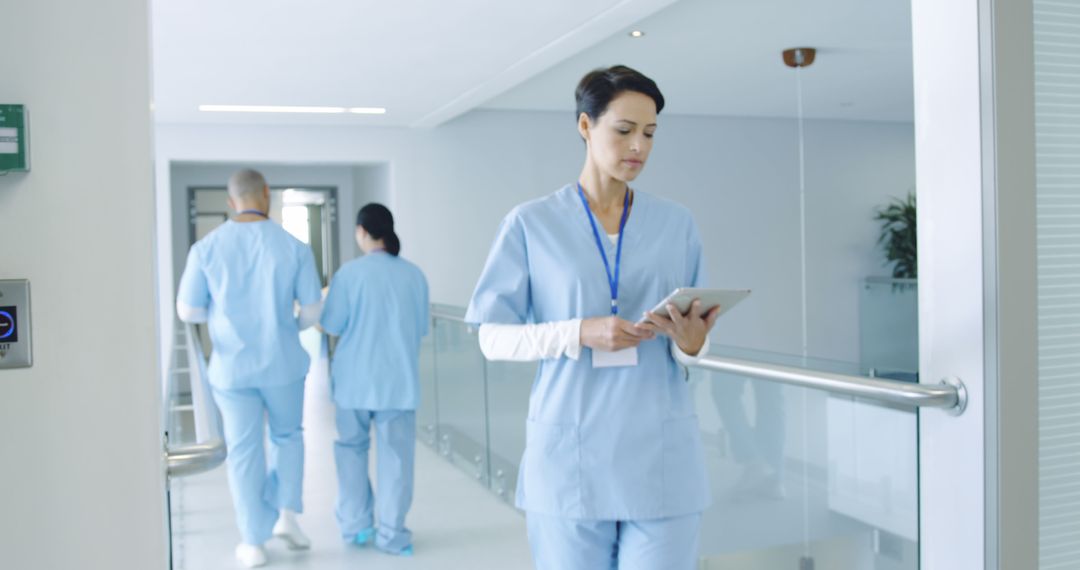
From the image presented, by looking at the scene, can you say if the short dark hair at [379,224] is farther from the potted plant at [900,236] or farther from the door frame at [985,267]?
the potted plant at [900,236]

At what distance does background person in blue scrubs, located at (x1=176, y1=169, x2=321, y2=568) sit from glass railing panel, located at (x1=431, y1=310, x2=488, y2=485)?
1713 millimetres

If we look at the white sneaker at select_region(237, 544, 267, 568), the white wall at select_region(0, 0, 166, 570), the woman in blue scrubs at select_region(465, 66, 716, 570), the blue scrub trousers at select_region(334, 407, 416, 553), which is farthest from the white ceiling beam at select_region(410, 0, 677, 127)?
the white wall at select_region(0, 0, 166, 570)

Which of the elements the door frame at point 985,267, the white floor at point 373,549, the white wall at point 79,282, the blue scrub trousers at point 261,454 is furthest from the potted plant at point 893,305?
the white wall at point 79,282

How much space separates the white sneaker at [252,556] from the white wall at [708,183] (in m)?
4.02

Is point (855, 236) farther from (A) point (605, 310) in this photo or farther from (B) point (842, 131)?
(A) point (605, 310)

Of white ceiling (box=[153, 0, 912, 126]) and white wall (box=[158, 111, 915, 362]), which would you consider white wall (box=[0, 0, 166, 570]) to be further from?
white wall (box=[158, 111, 915, 362])

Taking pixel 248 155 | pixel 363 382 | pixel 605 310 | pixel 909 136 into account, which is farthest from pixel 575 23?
pixel 909 136

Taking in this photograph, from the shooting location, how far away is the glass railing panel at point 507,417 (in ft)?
17.6

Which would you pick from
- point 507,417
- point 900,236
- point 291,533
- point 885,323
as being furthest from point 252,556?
point 900,236

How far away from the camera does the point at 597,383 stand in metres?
2.04

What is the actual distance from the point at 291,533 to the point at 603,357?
9.64ft

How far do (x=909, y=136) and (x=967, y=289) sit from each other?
8.83 m

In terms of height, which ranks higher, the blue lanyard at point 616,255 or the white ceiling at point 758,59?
the white ceiling at point 758,59

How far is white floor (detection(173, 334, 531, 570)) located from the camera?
170 inches
